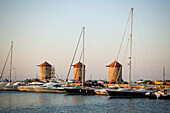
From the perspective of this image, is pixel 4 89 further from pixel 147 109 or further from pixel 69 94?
pixel 147 109

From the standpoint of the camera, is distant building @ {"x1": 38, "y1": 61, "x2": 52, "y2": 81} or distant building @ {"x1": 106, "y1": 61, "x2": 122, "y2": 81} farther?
distant building @ {"x1": 38, "y1": 61, "x2": 52, "y2": 81}

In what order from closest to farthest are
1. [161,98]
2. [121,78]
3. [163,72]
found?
1. [161,98]
2. [163,72]
3. [121,78]

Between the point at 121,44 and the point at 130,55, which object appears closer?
the point at 130,55

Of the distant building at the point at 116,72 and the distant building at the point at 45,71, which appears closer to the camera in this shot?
the distant building at the point at 116,72

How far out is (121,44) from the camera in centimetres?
4722

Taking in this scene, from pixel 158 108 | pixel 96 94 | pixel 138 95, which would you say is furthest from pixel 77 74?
pixel 158 108

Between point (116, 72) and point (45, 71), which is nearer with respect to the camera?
point (116, 72)

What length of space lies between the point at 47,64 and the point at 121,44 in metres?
46.0

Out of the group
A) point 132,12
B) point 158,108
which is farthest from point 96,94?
point 158,108

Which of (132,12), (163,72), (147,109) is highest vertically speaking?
(132,12)

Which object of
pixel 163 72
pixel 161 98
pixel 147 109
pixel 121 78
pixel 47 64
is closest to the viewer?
pixel 147 109

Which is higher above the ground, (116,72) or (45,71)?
(45,71)

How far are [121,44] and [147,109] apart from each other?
17.5 meters

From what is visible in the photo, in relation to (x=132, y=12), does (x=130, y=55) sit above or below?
below
